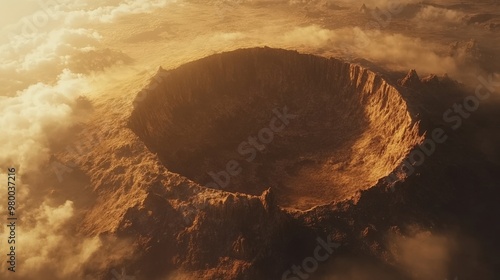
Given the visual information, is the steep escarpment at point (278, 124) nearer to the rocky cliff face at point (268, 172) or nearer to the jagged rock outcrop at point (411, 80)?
the rocky cliff face at point (268, 172)

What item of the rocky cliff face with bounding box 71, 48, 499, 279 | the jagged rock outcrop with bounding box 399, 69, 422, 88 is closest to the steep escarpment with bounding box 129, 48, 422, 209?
the rocky cliff face with bounding box 71, 48, 499, 279

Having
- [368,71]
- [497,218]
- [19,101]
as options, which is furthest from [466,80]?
[19,101]

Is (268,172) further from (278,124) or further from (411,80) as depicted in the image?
(411,80)

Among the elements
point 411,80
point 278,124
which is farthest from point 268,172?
point 411,80

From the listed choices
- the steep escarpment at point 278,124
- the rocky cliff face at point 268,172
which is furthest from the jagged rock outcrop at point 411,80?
the steep escarpment at point 278,124

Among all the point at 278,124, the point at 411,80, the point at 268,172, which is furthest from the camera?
the point at 278,124

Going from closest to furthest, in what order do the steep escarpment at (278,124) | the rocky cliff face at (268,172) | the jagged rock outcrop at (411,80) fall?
the rocky cliff face at (268,172), the steep escarpment at (278,124), the jagged rock outcrop at (411,80)

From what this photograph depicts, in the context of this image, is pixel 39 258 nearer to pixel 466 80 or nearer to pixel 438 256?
pixel 438 256

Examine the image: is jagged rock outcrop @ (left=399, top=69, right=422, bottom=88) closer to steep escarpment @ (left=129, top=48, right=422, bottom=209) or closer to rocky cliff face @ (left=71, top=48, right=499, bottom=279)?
rocky cliff face @ (left=71, top=48, right=499, bottom=279)
